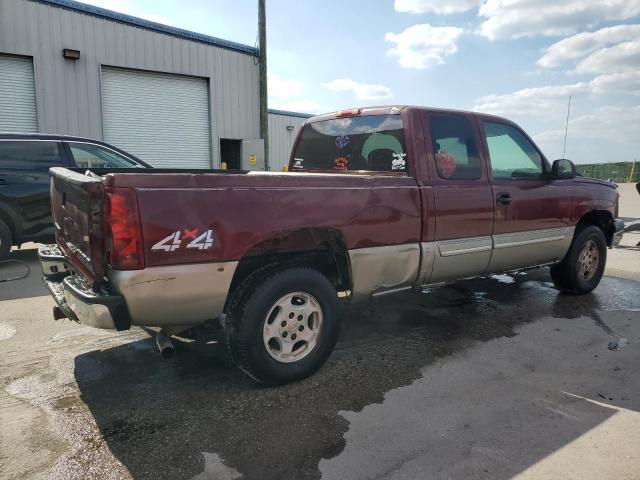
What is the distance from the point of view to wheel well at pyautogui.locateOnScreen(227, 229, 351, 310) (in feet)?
10.2

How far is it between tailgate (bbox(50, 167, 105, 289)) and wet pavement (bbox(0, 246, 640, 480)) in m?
0.85

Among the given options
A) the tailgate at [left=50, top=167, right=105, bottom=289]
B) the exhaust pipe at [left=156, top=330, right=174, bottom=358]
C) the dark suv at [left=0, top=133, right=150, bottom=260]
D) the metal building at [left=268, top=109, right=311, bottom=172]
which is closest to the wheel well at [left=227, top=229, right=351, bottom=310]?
the exhaust pipe at [left=156, top=330, right=174, bottom=358]

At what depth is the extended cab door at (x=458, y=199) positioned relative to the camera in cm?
393

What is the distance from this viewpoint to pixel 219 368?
137 inches

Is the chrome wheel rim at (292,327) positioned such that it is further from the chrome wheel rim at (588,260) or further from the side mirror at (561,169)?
the chrome wheel rim at (588,260)

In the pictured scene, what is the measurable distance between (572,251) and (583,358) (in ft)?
6.35

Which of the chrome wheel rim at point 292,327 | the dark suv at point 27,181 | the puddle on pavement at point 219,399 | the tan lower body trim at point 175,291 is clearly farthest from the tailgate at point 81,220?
the dark suv at point 27,181

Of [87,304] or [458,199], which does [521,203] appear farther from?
[87,304]

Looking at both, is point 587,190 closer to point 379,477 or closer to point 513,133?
point 513,133

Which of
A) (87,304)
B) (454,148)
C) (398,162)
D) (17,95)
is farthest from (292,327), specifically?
(17,95)

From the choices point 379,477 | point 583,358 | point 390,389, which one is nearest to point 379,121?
point 390,389

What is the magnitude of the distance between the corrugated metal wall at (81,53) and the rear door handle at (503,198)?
12402mm

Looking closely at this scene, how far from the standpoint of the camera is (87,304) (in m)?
2.67

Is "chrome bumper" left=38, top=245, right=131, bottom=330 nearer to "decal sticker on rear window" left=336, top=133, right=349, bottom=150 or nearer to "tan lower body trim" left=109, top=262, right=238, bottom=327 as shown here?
"tan lower body trim" left=109, top=262, right=238, bottom=327
